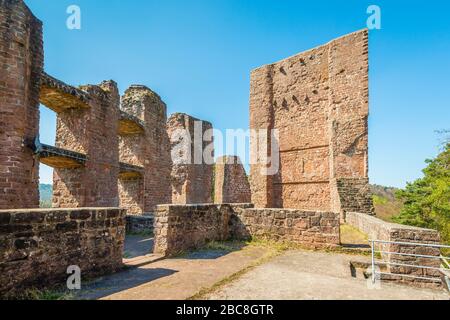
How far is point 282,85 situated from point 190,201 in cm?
906

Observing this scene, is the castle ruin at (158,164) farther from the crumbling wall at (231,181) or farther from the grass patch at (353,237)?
the grass patch at (353,237)

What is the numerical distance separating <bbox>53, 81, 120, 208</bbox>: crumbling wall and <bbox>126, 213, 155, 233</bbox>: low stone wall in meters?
1.99

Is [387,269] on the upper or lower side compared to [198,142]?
lower

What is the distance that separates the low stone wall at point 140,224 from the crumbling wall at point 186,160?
658 centimetres

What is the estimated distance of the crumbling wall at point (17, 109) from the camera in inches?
286

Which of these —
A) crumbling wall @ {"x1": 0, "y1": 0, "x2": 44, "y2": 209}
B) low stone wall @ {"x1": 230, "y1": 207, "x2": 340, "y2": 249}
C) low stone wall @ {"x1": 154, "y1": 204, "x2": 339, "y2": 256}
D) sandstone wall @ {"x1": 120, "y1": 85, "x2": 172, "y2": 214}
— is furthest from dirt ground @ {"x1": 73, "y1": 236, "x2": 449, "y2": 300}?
sandstone wall @ {"x1": 120, "y1": 85, "x2": 172, "y2": 214}

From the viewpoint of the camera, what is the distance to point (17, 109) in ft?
24.6

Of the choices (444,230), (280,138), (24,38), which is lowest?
(444,230)

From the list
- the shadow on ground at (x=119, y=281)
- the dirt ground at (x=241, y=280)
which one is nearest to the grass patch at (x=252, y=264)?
the dirt ground at (x=241, y=280)

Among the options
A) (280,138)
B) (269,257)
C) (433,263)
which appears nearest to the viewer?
(433,263)

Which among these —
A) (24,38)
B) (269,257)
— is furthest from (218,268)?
(24,38)

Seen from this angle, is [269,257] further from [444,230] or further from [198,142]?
[444,230]

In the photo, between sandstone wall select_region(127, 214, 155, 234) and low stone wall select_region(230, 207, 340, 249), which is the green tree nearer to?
low stone wall select_region(230, 207, 340, 249)
